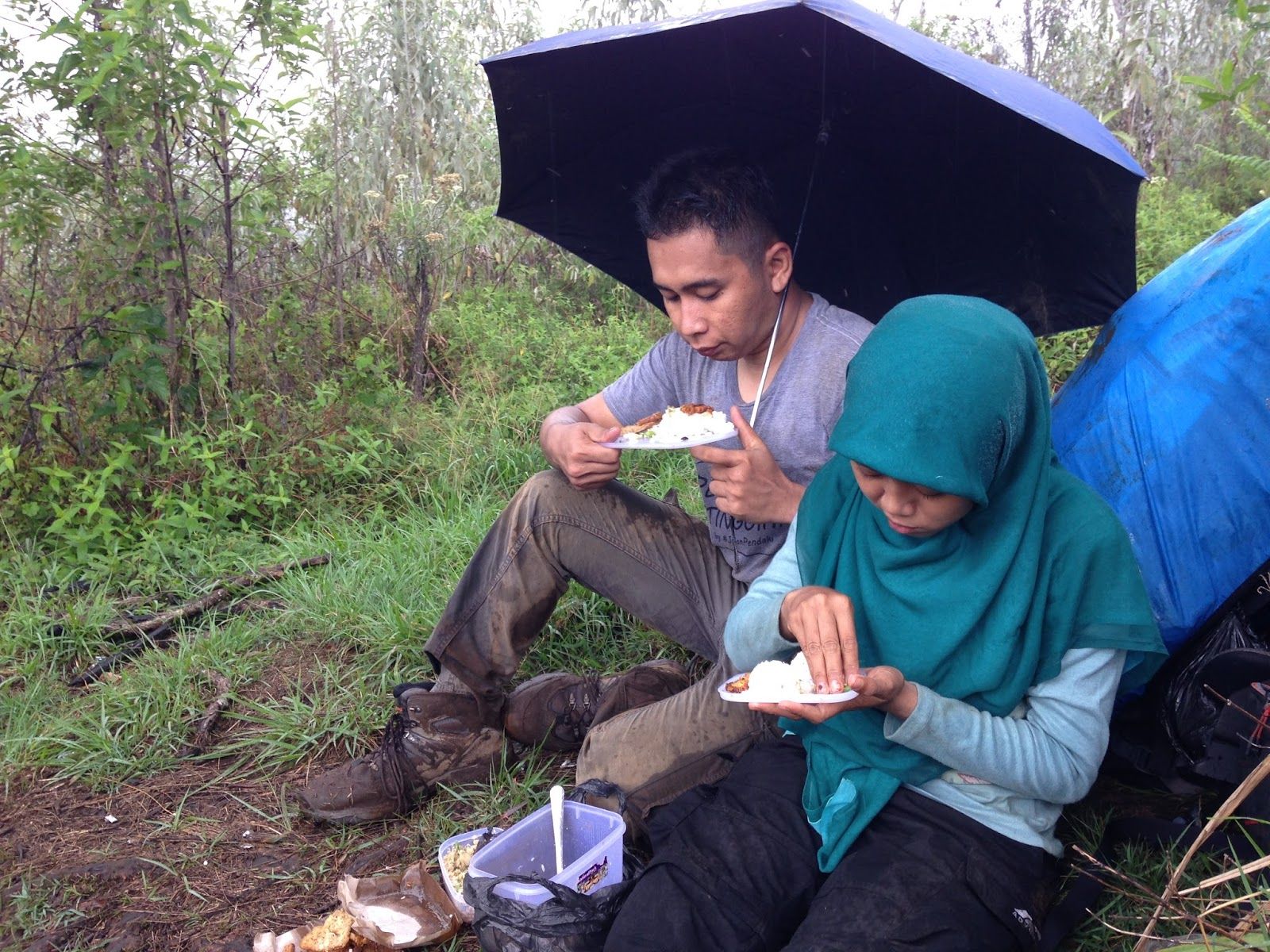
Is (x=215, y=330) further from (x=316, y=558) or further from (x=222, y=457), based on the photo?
(x=316, y=558)

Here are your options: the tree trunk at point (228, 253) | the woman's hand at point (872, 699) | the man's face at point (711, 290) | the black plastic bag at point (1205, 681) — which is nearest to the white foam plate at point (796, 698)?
the woman's hand at point (872, 699)

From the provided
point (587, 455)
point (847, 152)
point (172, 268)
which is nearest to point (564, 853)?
point (587, 455)

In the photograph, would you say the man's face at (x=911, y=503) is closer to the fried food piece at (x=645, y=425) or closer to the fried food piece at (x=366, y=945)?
→ the fried food piece at (x=645, y=425)

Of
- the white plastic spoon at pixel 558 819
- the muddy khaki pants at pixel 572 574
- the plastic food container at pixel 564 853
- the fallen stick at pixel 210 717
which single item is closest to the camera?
the plastic food container at pixel 564 853

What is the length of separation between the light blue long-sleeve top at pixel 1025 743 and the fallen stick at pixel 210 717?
211 centimetres

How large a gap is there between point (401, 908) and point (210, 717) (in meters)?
1.16

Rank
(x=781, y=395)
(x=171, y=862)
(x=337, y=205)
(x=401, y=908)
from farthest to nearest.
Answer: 1. (x=337, y=205)
2. (x=171, y=862)
3. (x=781, y=395)
4. (x=401, y=908)

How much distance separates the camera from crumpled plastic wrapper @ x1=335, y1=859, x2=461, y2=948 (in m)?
2.21

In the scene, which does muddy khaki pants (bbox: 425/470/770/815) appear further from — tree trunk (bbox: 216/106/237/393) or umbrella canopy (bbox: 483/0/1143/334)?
tree trunk (bbox: 216/106/237/393)

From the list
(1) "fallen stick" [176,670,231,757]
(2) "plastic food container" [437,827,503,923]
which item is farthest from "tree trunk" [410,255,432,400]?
(2) "plastic food container" [437,827,503,923]

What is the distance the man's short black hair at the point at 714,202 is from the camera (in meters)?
2.30

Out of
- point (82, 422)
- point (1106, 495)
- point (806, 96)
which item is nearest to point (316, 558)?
point (82, 422)

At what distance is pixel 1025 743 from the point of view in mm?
1713

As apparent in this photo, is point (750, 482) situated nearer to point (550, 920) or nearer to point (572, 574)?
point (572, 574)
